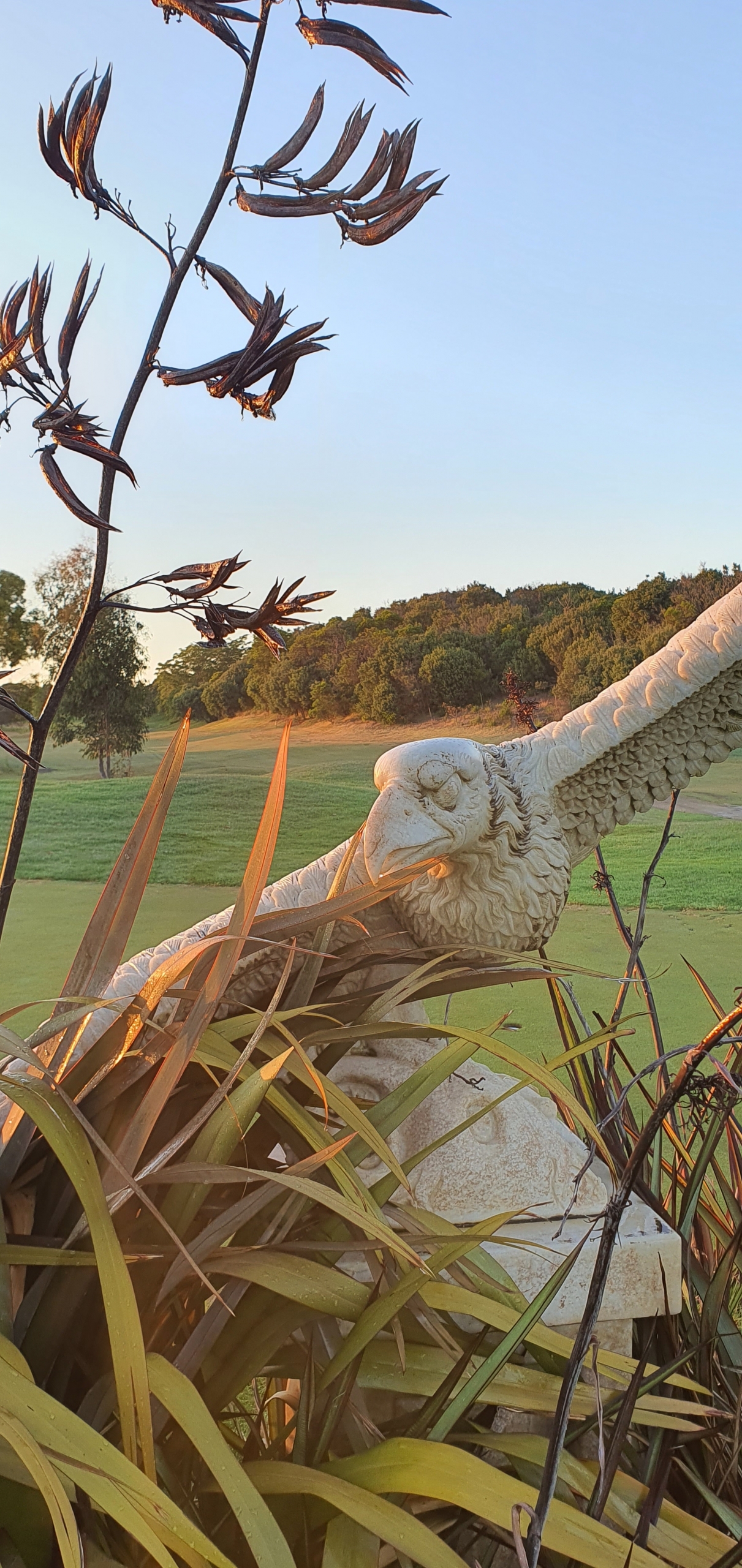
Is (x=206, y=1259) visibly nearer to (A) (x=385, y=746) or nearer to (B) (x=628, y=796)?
(B) (x=628, y=796)

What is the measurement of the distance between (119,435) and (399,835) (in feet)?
1.62

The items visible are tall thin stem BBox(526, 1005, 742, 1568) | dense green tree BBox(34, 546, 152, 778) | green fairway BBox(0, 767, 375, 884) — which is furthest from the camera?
green fairway BBox(0, 767, 375, 884)

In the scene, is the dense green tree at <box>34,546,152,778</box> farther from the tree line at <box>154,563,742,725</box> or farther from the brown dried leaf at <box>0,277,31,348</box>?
the brown dried leaf at <box>0,277,31,348</box>

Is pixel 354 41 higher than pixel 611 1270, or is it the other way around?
pixel 354 41

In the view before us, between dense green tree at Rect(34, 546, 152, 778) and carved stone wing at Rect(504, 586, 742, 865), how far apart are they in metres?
1.72

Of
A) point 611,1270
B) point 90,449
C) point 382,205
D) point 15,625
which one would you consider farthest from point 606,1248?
point 15,625

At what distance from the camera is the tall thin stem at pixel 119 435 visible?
1044mm

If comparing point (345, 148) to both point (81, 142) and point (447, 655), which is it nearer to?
point (81, 142)

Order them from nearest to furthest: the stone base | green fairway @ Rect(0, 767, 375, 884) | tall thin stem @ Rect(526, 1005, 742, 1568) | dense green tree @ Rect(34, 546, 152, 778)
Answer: tall thin stem @ Rect(526, 1005, 742, 1568) → the stone base → dense green tree @ Rect(34, 546, 152, 778) → green fairway @ Rect(0, 767, 375, 884)

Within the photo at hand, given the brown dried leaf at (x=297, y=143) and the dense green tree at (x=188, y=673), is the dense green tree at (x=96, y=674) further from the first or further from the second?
the brown dried leaf at (x=297, y=143)

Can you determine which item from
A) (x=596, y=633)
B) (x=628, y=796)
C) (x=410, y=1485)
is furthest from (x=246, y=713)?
(x=410, y=1485)

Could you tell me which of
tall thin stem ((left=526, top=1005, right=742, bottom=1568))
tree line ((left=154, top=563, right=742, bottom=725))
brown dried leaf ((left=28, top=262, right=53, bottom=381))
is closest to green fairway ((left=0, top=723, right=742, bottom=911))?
tree line ((left=154, top=563, right=742, bottom=725))

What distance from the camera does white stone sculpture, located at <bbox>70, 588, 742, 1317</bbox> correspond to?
962 mm

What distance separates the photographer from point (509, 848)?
1.08 m
